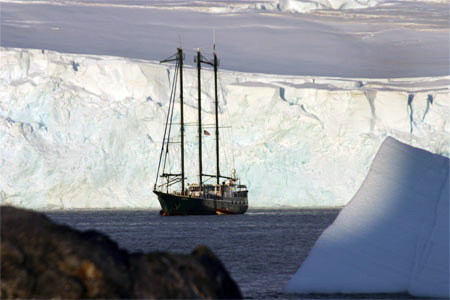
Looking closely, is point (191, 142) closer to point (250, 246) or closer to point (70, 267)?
point (250, 246)

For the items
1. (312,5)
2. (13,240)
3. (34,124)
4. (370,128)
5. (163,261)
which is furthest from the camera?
Result: (312,5)

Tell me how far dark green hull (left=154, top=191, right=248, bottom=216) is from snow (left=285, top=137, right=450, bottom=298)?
40773mm

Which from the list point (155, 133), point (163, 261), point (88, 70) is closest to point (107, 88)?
point (88, 70)

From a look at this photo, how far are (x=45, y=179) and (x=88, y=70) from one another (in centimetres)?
893

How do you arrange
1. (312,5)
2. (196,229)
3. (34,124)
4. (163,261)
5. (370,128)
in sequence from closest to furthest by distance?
(163,261) < (196,229) < (34,124) < (370,128) < (312,5)

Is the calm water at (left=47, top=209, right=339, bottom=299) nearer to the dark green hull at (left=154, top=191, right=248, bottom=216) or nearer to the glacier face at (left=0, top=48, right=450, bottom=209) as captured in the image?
the glacier face at (left=0, top=48, right=450, bottom=209)

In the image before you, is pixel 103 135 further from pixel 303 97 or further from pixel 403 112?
pixel 403 112

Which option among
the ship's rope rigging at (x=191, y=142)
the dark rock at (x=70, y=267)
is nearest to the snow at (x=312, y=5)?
the ship's rope rigging at (x=191, y=142)

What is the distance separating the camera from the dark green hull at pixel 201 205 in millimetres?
54469

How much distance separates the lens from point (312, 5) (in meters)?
114

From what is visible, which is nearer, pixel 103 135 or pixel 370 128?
pixel 103 135

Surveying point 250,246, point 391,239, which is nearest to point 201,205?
point 250,246

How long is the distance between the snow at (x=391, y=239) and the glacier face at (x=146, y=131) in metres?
37.3

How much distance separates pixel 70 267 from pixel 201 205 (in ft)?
159
